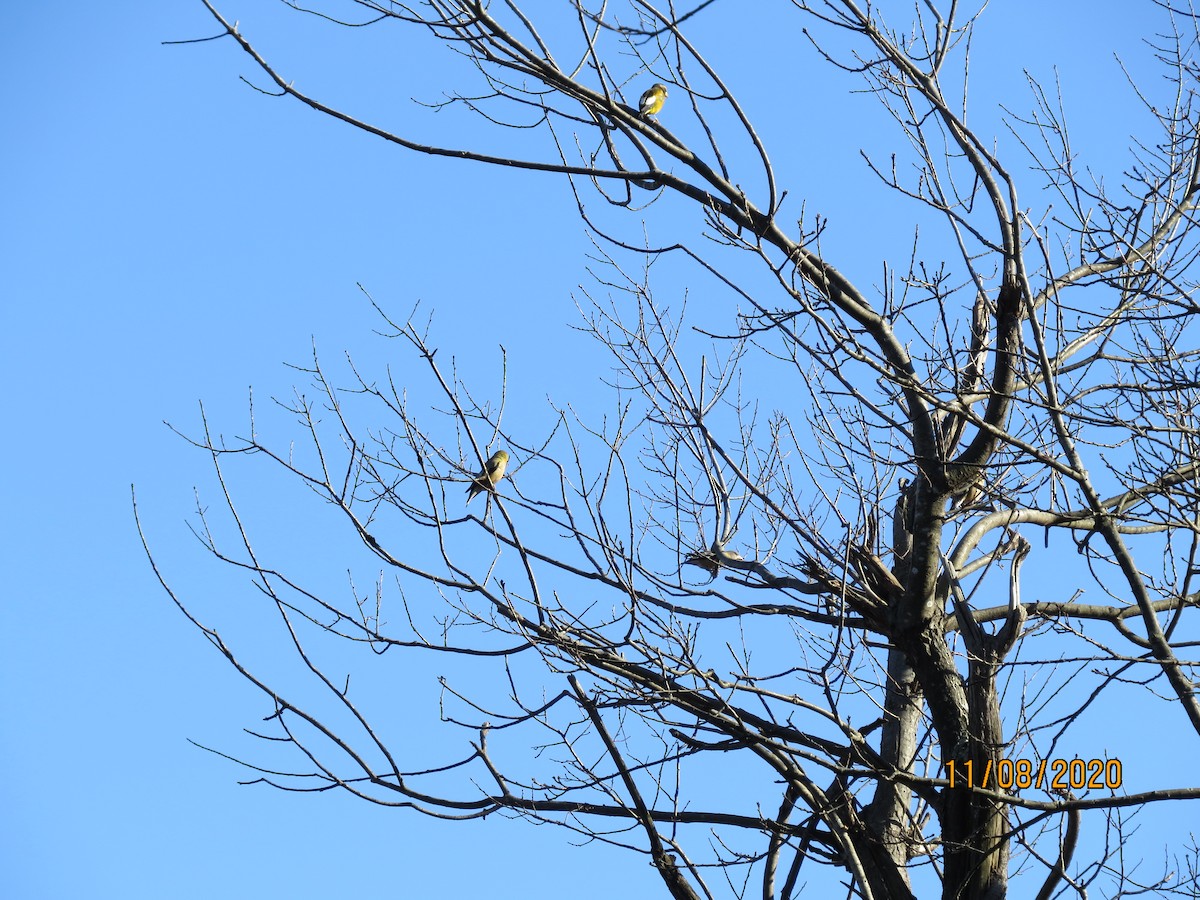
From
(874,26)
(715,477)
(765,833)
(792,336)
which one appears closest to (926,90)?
(874,26)

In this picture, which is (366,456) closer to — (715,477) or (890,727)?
(715,477)

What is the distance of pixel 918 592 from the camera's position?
13.5ft

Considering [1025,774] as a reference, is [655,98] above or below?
above

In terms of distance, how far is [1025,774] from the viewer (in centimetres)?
385

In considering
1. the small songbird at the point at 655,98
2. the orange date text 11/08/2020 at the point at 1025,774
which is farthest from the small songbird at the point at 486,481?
the small songbird at the point at 655,98

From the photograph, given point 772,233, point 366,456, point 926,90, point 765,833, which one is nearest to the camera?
point 926,90

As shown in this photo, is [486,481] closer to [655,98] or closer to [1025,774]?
[1025,774]

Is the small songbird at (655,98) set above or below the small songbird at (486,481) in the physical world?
above

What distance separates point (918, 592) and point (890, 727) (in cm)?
64

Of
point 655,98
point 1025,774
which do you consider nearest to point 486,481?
point 1025,774

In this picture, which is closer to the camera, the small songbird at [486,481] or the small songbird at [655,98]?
the small songbird at [486,481]

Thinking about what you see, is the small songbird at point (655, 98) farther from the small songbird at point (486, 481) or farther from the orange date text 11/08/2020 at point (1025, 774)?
the orange date text 11/08/2020 at point (1025, 774)

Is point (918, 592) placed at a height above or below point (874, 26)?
below

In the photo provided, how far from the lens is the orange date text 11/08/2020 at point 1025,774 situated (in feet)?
12.3
